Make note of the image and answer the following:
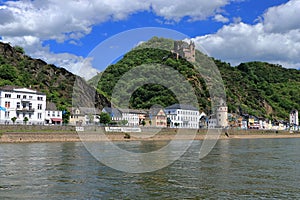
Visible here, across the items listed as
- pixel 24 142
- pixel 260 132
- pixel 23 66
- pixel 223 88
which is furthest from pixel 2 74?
pixel 223 88

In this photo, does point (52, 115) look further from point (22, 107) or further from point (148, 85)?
point (148, 85)

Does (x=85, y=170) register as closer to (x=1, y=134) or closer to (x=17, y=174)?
(x=17, y=174)

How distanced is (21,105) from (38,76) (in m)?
40.9

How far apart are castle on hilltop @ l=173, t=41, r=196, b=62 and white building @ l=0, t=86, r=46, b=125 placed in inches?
4913

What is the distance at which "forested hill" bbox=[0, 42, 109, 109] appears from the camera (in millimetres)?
96500

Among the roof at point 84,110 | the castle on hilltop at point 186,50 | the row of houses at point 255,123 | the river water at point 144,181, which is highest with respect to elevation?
the castle on hilltop at point 186,50

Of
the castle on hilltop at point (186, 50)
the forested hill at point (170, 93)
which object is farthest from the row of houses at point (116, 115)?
the castle on hilltop at point (186, 50)

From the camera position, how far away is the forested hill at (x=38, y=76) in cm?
9650

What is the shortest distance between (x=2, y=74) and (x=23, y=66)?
1574 cm

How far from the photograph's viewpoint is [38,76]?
356ft

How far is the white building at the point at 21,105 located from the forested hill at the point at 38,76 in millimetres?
20682

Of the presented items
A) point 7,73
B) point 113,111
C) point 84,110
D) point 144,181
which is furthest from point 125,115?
point 144,181

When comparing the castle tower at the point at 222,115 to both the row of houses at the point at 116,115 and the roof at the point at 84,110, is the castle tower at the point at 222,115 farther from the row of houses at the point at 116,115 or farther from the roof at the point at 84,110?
the roof at the point at 84,110

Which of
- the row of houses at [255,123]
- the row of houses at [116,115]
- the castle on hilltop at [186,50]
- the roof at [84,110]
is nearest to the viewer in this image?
the row of houses at [116,115]
